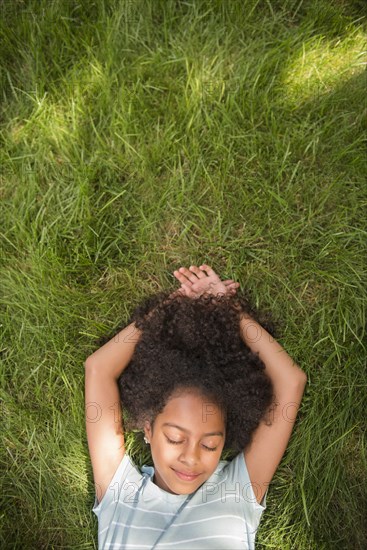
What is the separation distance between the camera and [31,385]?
2650 millimetres

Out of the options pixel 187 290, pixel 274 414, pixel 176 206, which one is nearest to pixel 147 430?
pixel 274 414

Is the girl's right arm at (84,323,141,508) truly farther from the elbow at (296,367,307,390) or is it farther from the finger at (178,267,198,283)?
the elbow at (296,367,307,390)

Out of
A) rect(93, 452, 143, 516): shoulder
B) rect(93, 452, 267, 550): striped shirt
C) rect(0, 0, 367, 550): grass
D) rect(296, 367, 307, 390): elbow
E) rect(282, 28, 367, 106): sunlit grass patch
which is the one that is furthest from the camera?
rect(282, 28, 367, 106): sunlit grass patch

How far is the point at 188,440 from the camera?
210 centimetres

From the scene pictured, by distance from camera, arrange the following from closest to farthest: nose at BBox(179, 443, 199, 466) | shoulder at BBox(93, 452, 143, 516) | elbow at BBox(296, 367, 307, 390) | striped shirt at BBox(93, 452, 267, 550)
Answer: nose at BBox(179, 443, 199, 466)
striped shirt at BBox(93, 452, 267, 550)
shoulder at BBox(93, 452, 143, 516)
elbow at BBox(296, 367, 307, 390)

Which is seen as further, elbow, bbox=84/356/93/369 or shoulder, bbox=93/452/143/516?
elbow, bbox=84/356/93/369

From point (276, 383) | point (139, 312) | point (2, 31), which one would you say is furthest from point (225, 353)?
point (2, 31)

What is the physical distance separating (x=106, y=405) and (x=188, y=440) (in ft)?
1.75

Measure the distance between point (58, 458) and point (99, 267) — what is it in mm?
1010

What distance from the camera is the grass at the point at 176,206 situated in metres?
2.57

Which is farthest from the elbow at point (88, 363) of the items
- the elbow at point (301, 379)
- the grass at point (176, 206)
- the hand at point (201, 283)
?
the elbow at point (301, 379)

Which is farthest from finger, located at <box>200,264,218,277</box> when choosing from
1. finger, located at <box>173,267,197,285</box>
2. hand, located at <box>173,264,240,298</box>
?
finger, located at <box>173,267,197,285</box>

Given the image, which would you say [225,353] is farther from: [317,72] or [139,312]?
[317,72]

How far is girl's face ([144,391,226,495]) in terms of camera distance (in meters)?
2.11
